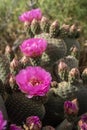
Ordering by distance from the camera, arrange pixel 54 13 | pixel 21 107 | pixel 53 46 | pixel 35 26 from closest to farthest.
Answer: pixel 21 107
pixel 53 46
pixel 35 26
pixel 54 13

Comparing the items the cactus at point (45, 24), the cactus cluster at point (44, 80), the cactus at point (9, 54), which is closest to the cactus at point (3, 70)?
the cactus cluster at point (44, 80)

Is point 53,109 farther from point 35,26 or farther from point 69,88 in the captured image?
point 35,26

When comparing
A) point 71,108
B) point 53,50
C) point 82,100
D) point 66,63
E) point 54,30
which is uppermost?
point 54,30

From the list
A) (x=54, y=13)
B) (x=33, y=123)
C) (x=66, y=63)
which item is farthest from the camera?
(x=54, y=13)

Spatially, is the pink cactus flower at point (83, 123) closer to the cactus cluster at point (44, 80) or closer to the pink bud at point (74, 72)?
the cactus cluster at point (44, 80)

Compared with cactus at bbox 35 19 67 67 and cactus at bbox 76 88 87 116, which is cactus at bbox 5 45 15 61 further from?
cactus at bbox 76 88 87 116

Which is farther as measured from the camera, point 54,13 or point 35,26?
point 54,13

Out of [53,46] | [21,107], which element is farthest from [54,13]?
[21,107]

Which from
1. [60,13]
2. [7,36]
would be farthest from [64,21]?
[7,36]
